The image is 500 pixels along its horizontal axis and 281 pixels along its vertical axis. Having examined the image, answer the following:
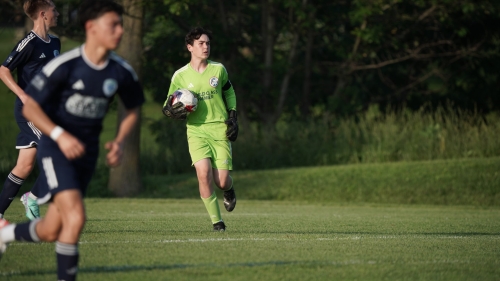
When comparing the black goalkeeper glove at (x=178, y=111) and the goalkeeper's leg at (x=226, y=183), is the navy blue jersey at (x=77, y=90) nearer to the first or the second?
the black goalkeeper glove at (x=178, y=111)

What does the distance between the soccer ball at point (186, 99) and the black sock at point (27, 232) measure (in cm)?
389

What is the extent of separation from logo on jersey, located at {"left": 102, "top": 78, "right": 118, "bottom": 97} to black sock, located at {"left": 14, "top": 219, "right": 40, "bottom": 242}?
1.03 metres

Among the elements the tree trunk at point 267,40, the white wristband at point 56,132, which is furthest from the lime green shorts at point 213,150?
the tree trunk at point 267,40

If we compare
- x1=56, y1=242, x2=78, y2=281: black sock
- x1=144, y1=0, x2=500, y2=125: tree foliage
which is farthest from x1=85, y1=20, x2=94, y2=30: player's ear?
x1=144, y1=0, x2=500, y2=125: tree foliage

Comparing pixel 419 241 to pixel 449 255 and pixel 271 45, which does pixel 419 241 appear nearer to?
pixel 449 255

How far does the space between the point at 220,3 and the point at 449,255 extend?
20495 millimetres

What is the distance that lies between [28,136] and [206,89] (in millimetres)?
2158

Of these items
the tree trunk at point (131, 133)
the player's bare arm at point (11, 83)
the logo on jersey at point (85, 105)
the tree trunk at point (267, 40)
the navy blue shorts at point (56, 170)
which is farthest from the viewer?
the tree trunk at point (267, 40)

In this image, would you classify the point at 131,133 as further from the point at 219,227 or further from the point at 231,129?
the point at 219,227

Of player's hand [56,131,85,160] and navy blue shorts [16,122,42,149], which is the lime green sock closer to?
navy blue shorts [16,122,42,149]

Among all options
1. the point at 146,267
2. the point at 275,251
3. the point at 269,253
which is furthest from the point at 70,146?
the point at 275,251

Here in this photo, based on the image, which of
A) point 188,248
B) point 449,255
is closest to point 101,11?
point 188,248

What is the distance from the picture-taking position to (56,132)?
5.41m

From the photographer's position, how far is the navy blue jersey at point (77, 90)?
5.59 metres
